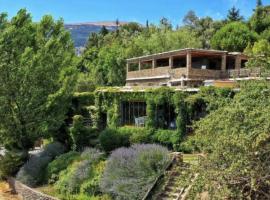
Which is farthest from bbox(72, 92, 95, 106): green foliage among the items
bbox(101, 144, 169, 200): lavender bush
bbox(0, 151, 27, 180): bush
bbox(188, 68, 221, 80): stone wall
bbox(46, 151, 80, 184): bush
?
bbox(101, 144, 169, 200): lavender bush

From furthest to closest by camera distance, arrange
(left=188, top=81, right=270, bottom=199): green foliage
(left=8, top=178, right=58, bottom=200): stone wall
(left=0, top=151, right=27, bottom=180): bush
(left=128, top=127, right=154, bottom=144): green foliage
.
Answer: (left=0, top=151, right=27, bottom=180): bush < (left=128, top=127, right=154, bottom=144): green foliage < (left=8, top=178, right=58, bottom=200): stone wall < (left=188, top=81, right=270, bottom=199): green foliage

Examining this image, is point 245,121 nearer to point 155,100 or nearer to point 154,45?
point 155,100

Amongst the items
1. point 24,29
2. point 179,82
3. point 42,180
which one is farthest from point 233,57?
point 42,180

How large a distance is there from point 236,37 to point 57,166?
39724mm

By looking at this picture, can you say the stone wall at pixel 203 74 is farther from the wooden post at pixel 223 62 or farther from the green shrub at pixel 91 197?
the green shrub at pixel 91 197

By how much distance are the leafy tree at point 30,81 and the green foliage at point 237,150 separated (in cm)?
1840

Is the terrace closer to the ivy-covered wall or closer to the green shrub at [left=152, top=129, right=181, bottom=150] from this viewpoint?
the ivy-covered wall

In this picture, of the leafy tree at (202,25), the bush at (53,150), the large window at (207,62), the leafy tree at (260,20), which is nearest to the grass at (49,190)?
the bush at (53,150)

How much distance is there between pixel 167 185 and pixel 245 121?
24.6 ft

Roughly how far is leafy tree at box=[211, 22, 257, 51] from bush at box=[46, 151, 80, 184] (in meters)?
38.3

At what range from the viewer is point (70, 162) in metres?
27.8

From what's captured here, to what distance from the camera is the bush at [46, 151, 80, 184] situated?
27.4 meters

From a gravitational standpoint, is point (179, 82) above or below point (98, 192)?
above

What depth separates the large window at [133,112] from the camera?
1340 inches
